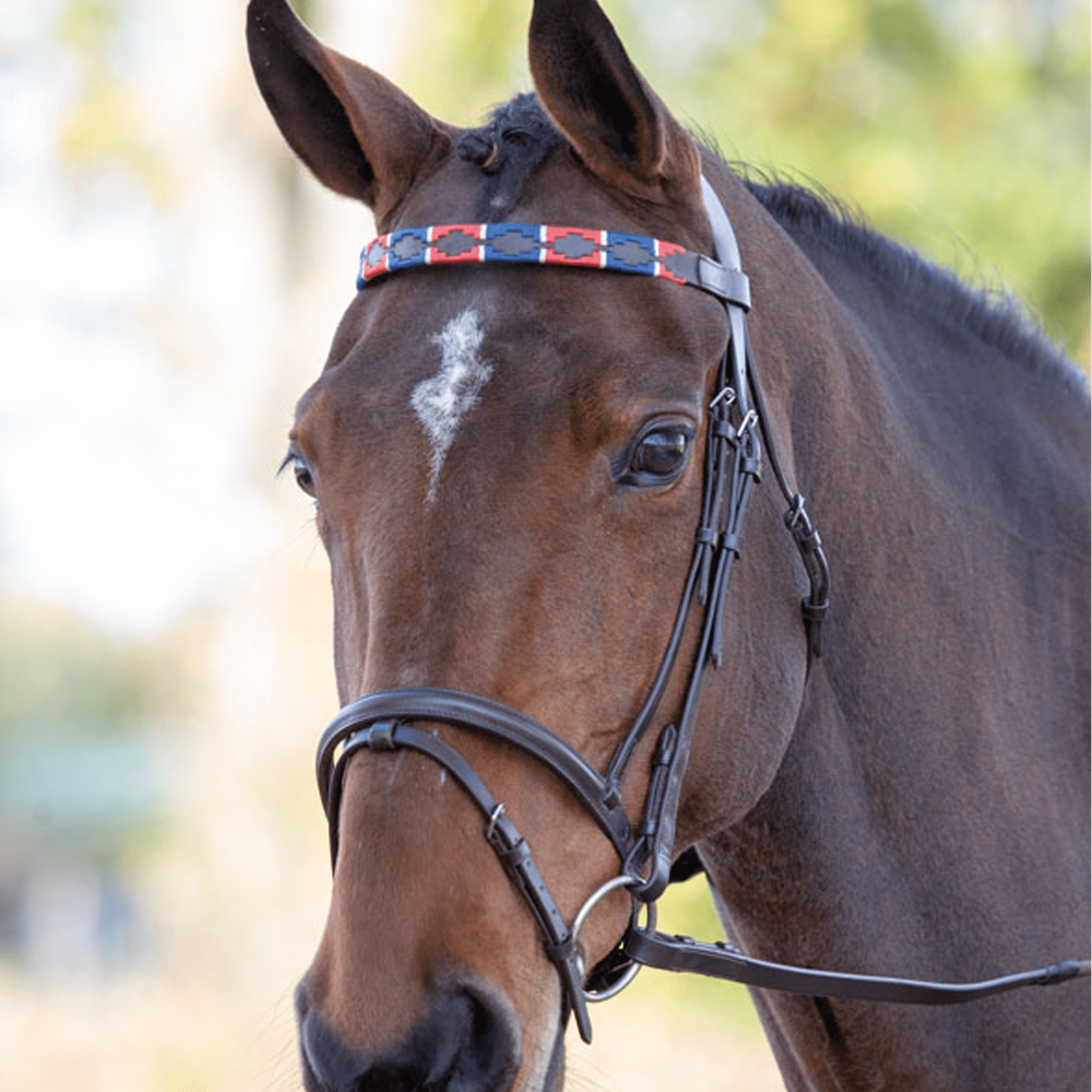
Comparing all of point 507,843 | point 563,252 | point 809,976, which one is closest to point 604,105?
point 563,252

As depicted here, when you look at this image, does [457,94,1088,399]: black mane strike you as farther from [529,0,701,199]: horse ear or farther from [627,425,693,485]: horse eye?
[627,425,693,485]: horse eye

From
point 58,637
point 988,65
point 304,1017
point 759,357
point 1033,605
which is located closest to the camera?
point 304,1017

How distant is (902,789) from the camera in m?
2.75

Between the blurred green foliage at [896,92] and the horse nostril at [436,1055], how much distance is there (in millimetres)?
10596

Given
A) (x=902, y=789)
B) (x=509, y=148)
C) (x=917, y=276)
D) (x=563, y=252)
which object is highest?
(x=509, y=148)

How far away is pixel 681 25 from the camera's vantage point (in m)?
14.8

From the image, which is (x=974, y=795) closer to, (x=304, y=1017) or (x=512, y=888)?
(x=512, y=888)

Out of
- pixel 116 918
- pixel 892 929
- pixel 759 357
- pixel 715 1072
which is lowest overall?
pixel 116 918

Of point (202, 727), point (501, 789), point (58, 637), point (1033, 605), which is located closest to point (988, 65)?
point (202, 727)

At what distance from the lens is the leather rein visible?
6.75ft

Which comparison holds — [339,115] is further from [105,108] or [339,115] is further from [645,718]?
[105,108]

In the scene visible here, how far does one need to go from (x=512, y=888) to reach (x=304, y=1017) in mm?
338

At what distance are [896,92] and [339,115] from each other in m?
13.0

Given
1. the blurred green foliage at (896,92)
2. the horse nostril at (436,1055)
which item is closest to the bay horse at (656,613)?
the horse nostril at (436,1055)
